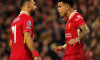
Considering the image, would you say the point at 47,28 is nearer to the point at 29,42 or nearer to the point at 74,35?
the point at 74,35

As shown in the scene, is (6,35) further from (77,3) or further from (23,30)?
(23,30)

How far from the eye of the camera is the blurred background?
22.9 feet

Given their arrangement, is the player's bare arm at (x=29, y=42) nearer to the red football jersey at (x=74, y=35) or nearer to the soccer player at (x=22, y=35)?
the soccer player at (x=22, y=35)

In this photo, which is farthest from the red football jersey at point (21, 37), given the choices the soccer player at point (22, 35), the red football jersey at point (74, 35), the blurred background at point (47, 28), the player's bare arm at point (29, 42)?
the blurred background at point (47, 28)

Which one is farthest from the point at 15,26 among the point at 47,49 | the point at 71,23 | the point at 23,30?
the point at 47,49

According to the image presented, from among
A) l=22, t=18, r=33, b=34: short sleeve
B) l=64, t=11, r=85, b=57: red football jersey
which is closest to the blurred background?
l=64, t=11, r=85, b=57: red football jersey

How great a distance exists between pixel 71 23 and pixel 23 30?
2.57ft

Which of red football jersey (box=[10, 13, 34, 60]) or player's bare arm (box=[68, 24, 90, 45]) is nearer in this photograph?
player's bare arm (box=[68, 24, 90, 45])

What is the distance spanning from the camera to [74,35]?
4152 millimetres

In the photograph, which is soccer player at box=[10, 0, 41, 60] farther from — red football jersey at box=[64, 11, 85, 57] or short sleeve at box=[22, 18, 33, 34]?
red football jersey at box=[64, 11, 85, 57]

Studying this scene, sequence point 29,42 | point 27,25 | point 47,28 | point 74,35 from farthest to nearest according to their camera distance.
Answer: point 47,28 < point 74,35 < point 27,25 < point 29,42

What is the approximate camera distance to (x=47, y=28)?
23.8 feet

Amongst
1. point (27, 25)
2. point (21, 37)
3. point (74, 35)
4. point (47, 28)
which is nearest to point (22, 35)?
point (21, 37)

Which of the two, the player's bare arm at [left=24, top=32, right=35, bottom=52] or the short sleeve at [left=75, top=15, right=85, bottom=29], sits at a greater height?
the short sleeve at [left=75, top=15, right=85, bottom=29]
